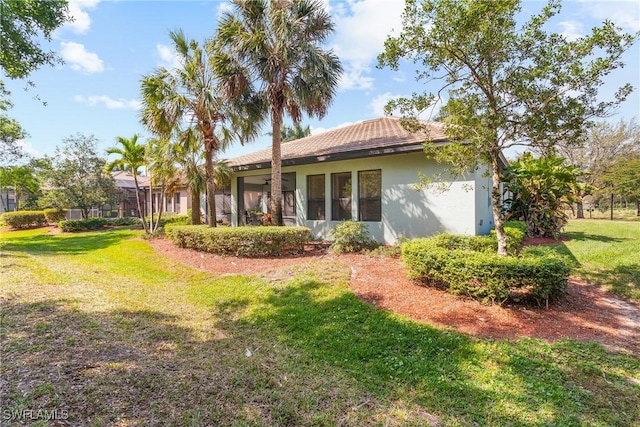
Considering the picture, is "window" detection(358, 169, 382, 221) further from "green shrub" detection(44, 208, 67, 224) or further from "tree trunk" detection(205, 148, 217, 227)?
"green shrub" detection(44, 208, 67, 224)

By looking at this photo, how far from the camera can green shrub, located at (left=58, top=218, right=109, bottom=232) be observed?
706 inches

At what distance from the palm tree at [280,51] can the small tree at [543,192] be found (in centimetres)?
832

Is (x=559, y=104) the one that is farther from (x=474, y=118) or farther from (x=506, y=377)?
(x=506, y=377)

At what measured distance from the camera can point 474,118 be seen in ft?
17.5

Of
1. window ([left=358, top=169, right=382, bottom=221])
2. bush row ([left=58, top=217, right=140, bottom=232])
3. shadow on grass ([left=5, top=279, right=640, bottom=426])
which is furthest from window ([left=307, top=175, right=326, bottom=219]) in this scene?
bush row ([left=58, top=217, right=140, bottom=232])

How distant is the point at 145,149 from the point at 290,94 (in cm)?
879

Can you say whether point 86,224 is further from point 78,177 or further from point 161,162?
point 161,162

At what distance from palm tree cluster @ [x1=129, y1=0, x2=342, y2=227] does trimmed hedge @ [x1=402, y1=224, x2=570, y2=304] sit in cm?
595

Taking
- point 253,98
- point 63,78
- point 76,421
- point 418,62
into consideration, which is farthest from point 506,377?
point 63,78

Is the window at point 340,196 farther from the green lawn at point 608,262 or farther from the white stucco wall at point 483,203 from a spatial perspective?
the green lawn at point 608,262

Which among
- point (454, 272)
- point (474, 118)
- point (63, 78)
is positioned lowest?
point (454, 272)

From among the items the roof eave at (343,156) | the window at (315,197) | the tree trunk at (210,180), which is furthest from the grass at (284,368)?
the window at (315,197)

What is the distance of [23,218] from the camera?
68.4ft

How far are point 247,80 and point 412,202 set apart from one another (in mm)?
6685
